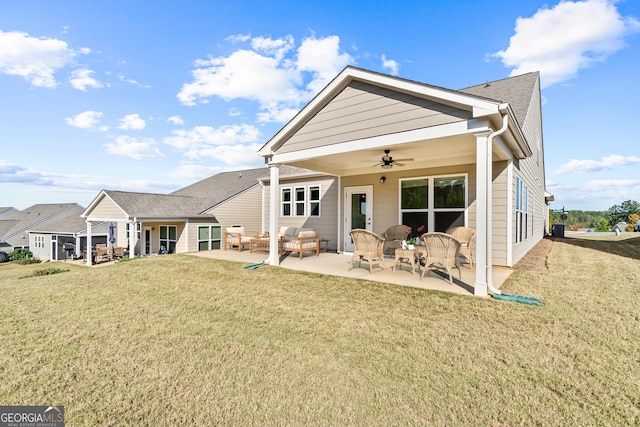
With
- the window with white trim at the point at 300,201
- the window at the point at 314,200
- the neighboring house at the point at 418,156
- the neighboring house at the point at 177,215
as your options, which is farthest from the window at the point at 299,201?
the neighboring house at the point at 177,215

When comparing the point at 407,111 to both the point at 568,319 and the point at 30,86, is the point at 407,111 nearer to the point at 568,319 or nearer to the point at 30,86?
the point at 568,319

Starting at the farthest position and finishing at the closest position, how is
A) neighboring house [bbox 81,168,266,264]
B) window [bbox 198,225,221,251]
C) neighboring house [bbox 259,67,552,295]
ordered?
window [bbox 198,225,221,251] → neighboring house [bbox 81,168,266,264] → neighboring house [bbox 259,67,552,295]

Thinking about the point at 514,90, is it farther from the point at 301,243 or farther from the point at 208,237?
the point at 208,237

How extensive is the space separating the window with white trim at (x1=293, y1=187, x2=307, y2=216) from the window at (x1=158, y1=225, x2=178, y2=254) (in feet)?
25.9

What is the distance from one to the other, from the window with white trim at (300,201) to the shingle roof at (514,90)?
279 inches

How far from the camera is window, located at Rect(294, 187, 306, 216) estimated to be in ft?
40.7

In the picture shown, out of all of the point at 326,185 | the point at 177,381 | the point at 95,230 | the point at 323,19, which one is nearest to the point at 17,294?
the point at 177,381

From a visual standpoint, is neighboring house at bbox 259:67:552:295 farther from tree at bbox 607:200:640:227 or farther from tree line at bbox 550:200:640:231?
tree at bbox 607:200:640:227

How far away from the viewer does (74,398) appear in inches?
96.3

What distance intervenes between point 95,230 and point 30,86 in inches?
631

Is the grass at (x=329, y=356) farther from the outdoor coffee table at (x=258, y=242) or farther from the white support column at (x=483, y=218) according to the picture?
the outdoor coffee table at (x=258, y=242)

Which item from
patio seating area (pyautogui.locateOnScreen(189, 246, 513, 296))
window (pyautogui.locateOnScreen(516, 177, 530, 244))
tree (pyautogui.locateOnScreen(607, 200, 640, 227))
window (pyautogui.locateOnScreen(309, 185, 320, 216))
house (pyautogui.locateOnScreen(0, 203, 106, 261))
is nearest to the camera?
patio seating area (pyautogui.locateOnScreen(189, 246, 513, 296))

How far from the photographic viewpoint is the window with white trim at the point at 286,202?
13.0 meters

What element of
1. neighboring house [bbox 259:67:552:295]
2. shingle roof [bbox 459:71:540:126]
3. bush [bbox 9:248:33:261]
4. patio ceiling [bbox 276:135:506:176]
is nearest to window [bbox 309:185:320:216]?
neighboring house [bbox 259:67:552:295]
